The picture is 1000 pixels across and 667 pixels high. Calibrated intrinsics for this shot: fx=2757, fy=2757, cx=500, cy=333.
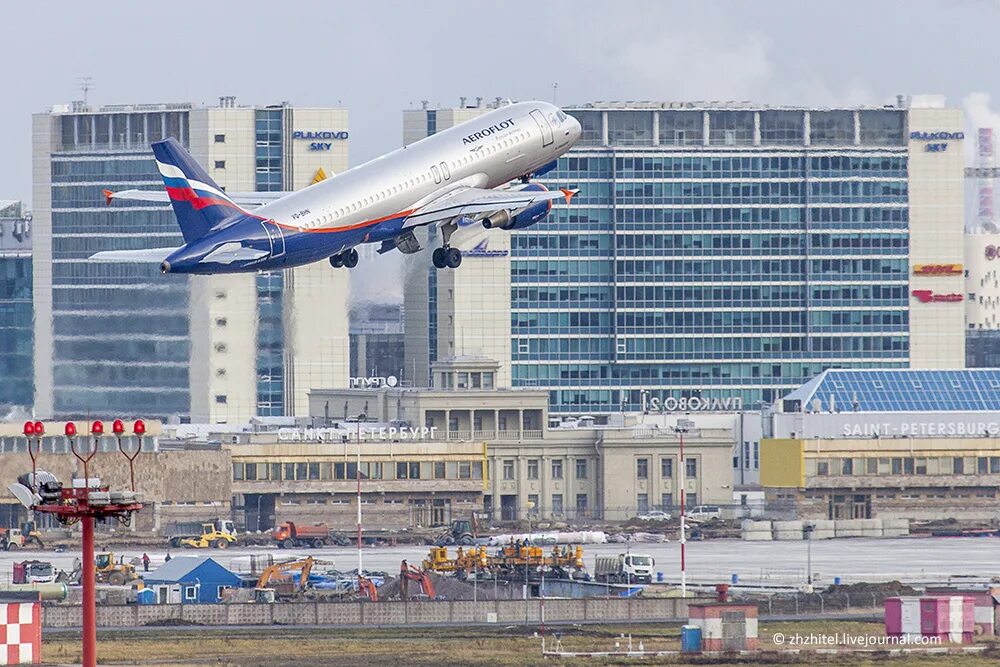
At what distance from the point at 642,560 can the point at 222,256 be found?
188 ft

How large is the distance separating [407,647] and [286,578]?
113 ft

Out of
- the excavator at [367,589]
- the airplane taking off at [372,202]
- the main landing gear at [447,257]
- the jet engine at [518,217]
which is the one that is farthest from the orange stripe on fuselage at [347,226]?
the excavator at [367,589]

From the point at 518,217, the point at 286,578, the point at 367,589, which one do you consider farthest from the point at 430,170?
the point at 286,578

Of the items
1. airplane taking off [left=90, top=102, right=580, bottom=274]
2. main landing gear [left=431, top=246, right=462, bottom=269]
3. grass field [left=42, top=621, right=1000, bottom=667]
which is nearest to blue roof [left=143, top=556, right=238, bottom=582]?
grass field [left=42, top=621, right=1000, bottom=667]

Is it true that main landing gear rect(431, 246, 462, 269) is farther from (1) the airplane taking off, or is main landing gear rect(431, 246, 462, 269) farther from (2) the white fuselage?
(2) the white fuselage

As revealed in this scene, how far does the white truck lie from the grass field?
26.4 meters

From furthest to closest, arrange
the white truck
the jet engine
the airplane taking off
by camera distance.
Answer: the white truck, the jet engine, the airplane taking off

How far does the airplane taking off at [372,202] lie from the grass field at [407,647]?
764 inches

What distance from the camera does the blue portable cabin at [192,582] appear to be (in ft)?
554

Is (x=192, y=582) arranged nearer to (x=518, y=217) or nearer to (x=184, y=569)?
(x=184, y=569)

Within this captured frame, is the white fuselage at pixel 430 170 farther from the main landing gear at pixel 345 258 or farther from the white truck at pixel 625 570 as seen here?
the white truck at pixel 625 570

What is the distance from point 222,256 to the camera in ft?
441

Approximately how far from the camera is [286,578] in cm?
17438

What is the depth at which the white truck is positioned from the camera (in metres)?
179
